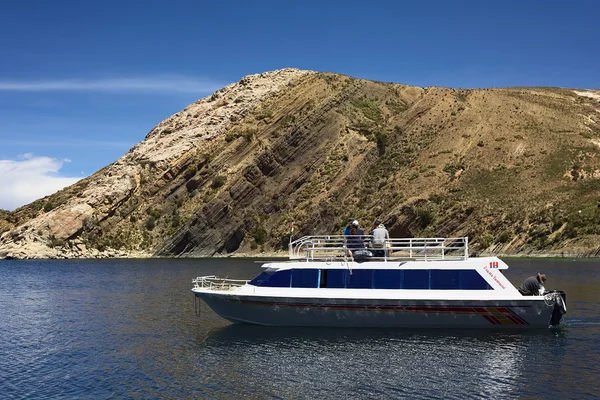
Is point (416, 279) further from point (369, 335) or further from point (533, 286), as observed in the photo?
point (533, 286)

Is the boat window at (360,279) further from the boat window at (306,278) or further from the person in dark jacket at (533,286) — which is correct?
the person in dark jacket at (533,286)

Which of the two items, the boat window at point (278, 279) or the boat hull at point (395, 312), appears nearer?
the boat hull at point (395, 312)

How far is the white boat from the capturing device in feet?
93.0

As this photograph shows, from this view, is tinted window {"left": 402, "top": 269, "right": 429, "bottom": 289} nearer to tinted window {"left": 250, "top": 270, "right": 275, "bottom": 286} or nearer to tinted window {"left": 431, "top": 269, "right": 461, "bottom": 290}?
tinted window {"left": 431, "top": 269, "right": 461, "bottom": 290}

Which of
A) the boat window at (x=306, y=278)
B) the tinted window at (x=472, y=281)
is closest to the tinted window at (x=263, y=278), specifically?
the boat window at (x=306, y=278)

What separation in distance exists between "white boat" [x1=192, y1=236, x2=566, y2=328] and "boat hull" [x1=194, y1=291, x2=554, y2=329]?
45 mm

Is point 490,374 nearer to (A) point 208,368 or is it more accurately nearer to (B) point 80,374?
(A) point 208,368

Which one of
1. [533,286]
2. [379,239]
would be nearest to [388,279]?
[379,239]

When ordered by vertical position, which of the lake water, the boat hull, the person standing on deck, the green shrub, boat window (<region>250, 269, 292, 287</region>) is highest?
the green shrub

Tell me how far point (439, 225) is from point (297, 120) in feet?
145

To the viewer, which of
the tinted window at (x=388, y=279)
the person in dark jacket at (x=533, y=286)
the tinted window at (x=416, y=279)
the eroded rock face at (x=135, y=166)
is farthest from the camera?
the eroded rock face at (x=135, y=166)

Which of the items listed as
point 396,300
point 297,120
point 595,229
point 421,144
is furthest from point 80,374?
point 297,120

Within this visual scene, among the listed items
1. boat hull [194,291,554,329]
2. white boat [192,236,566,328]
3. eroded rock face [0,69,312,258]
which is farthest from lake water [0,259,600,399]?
eroded rock face [0,69,312,258]

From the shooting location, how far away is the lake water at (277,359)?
21000 mm
